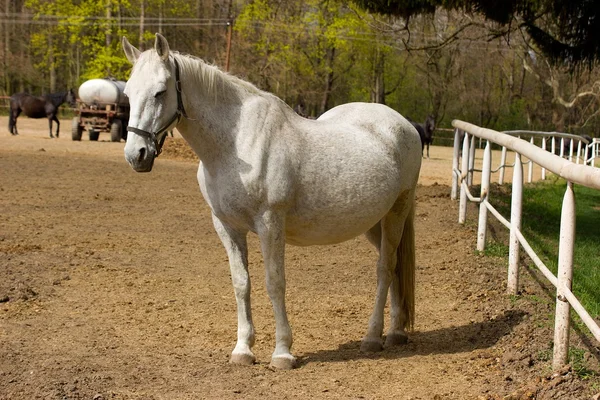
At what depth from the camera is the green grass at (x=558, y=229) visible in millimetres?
6127

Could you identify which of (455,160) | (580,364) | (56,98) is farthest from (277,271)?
(56,98)

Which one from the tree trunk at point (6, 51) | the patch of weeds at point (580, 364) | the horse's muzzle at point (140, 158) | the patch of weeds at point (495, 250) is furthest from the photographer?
the tree trunk at point (6, 51)

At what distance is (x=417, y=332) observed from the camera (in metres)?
5.50

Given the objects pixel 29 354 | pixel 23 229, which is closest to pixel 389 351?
pixel 29 354

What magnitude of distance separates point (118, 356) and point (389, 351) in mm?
1728

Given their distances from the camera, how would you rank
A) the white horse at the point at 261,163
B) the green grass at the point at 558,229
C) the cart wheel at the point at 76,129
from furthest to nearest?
the cart wheel at the point at 76,129 → the green grass at the point at 558,229 → the white horse at the point at 261,163

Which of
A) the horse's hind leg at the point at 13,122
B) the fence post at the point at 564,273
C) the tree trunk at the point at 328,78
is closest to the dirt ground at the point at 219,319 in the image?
the fence post at the point at 564,273

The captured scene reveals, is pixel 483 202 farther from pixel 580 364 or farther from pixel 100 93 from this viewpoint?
pixel 100 93

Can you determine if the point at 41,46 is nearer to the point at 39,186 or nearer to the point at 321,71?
the point at 321,71

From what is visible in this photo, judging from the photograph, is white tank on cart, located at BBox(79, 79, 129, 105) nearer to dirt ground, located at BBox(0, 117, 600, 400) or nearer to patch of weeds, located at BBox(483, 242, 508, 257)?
dirt ground, located at BBox(0, 117, 600, 400)

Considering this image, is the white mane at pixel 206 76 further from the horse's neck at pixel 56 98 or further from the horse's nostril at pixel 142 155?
the horse's neck at pixel 56 98

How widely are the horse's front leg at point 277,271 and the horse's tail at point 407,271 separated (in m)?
1.05

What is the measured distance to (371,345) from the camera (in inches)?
198

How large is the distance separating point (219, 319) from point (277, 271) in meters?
1.32
